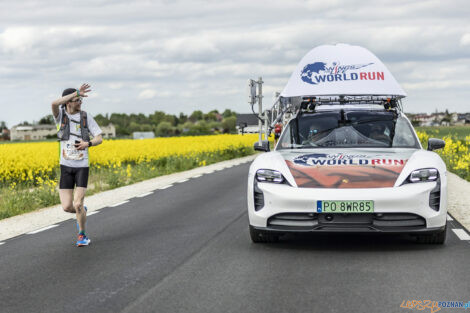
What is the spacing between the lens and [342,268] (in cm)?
638

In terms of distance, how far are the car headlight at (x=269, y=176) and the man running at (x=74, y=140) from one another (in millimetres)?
1969

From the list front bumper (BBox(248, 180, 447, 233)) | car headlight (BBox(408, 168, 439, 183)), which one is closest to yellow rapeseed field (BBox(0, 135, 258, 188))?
front bumper (BBox(248, 180, 447, 233))

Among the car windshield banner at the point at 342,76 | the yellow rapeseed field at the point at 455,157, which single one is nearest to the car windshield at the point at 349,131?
the car windshield banner at the point at 342,76

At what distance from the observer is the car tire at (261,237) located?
297 inches

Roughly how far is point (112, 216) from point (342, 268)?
5.52 metres

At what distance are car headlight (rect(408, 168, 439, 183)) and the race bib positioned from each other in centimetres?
362

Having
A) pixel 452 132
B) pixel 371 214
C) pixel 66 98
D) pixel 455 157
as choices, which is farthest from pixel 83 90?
pixel 452 132

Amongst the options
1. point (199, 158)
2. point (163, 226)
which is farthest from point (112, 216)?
point (199, 158)

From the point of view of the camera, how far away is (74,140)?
7.83 metres

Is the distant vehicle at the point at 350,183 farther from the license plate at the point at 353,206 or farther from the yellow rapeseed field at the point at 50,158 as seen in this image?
the yellow rapeseed field at the point at 50,158

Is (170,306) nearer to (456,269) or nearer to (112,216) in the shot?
(456,269)

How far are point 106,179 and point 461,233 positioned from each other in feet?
38.4

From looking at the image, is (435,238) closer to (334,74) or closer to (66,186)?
(334,74)

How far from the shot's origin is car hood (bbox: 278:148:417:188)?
22.8 feet
